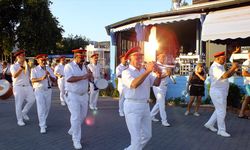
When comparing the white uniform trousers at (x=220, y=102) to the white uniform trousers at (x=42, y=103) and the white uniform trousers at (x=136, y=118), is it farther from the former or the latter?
the white uniform trousers at (x=42, y=103)

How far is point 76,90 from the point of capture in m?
6.34

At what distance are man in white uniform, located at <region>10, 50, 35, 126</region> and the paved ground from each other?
1.95 feet

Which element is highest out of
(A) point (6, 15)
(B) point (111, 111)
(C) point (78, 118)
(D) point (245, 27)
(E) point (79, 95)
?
(A) point (6, 15)

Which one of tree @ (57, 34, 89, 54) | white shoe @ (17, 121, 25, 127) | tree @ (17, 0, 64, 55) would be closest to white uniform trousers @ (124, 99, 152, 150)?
white shoe @ (17, 121, 25, 127)

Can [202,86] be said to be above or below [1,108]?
above

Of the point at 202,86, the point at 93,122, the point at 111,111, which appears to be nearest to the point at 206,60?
the point at 202,86

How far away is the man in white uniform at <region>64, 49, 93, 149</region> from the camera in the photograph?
6.31m

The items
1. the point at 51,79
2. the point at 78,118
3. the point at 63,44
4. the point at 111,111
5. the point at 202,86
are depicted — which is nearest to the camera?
the point at 78,118

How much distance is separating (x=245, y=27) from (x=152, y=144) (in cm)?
486

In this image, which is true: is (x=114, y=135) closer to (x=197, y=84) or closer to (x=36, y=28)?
(x=197, y=84)

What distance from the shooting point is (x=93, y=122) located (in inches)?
358

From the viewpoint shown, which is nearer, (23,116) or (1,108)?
(23,116)

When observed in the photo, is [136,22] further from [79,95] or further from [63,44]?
[63,44]

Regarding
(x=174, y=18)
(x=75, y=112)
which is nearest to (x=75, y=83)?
(x=75, y=112)
